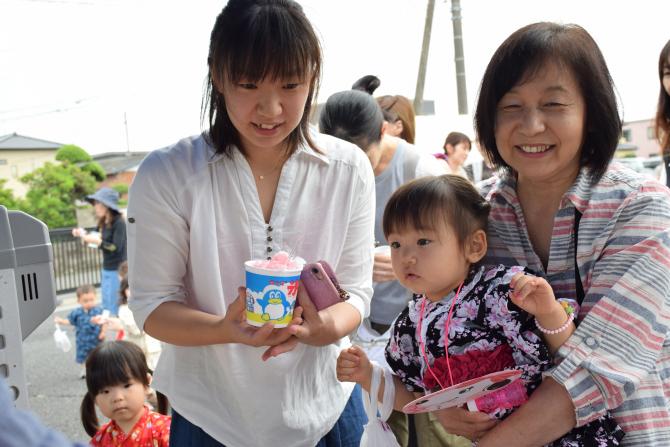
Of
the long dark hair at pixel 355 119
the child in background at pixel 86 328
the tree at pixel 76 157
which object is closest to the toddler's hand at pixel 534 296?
the long dark hair at pixel 355 119

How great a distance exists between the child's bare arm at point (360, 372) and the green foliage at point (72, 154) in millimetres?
16355

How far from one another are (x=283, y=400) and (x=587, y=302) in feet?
2.52

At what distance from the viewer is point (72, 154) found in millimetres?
16188

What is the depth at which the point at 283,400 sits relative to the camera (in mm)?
1524

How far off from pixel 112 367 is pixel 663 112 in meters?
3.09

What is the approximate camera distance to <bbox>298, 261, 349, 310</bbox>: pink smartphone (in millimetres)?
1444

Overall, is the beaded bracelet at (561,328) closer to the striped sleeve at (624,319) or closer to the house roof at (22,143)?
the striped sleeve at (624,319)

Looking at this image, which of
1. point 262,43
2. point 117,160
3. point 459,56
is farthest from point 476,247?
point 117,160

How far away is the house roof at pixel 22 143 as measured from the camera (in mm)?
23688

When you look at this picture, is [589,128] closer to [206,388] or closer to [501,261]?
[501,261]

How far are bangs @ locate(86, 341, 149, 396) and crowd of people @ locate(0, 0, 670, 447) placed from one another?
1.32 m

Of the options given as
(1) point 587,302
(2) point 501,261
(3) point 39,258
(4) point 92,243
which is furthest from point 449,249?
(4) point 92,243

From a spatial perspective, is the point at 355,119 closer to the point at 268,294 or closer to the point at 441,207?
the point at 441,207

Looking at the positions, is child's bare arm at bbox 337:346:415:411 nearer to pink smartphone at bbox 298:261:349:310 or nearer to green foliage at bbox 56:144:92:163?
pink smartphone at bbox 298:261:349:310
